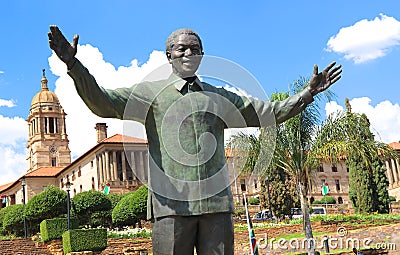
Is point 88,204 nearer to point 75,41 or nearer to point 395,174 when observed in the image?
point 75,41

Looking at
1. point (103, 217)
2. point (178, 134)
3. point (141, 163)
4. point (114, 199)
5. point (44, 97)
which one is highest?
point (44, 97)

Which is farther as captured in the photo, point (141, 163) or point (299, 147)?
point (299, 147)

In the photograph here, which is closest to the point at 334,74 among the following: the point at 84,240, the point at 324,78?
the point at 324,78

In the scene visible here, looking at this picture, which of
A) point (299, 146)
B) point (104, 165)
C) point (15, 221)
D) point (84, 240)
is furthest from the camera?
point (104, 165)

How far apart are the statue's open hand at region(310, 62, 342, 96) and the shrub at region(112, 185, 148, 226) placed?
28.4 meters

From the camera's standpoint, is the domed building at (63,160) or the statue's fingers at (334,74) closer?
the statue's fingers at (334,74)

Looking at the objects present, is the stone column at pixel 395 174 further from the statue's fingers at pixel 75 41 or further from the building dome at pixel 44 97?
the statue's fingers at pixel 75 41

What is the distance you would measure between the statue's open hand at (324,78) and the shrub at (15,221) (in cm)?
3469

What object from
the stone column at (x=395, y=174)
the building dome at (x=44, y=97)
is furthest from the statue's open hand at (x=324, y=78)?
the building dome at (x=44, y=97)

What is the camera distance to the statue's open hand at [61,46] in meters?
3.22

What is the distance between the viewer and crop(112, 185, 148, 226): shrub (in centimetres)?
3288

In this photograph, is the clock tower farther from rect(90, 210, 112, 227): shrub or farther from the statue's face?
the statue's face

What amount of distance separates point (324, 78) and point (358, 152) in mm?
19821

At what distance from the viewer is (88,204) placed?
35.9 meters
